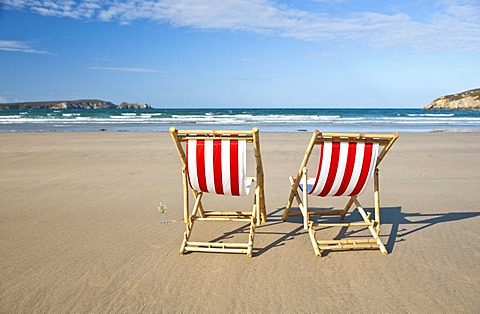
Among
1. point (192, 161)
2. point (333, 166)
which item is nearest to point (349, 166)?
point (333, 166)

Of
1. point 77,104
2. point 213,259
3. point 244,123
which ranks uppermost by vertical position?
point 213,259

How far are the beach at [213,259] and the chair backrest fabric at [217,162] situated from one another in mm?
700

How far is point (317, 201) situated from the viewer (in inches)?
220

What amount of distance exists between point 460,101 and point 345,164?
92.5 m

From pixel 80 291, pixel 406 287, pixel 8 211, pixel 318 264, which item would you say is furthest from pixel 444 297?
pixel 8 211

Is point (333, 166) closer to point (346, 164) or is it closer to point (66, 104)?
point (346, 164)

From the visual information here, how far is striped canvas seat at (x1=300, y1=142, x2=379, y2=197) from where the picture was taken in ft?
12.0

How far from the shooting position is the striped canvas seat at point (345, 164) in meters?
3.65

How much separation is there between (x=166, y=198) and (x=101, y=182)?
68.3 inches

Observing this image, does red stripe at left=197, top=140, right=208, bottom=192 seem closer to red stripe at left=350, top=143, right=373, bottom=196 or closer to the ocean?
red stripe at left=350, top=143, right=373, bottom=196

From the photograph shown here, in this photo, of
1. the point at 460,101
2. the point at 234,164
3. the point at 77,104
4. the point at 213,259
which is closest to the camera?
the point at 213,259

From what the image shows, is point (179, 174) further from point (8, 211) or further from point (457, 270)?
point (457, 270)

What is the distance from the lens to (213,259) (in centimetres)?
357

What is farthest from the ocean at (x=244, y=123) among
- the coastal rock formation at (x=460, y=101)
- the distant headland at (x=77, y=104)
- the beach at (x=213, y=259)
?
the distant headland at (x=77, y=104)
